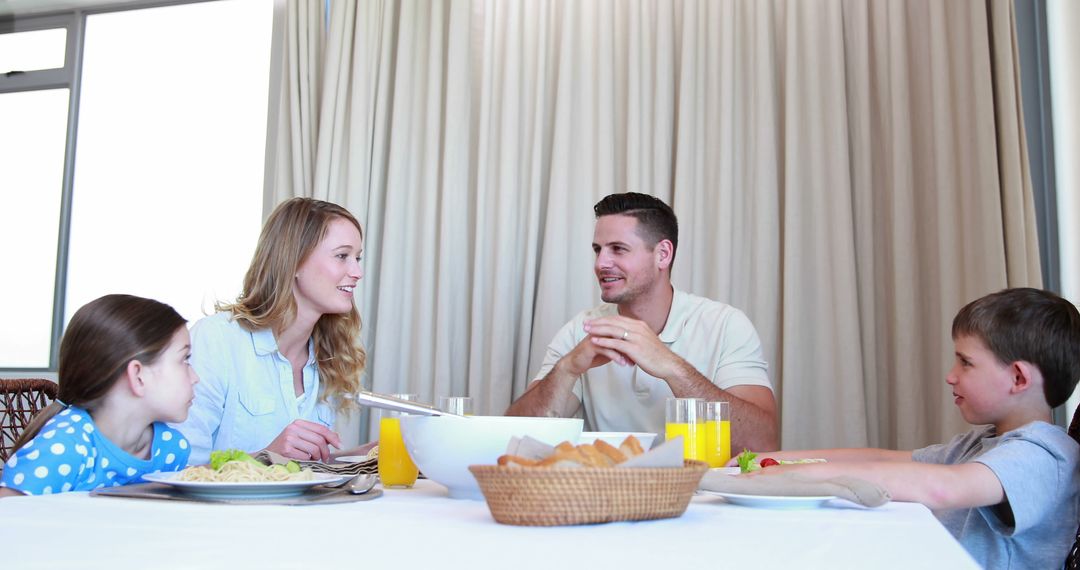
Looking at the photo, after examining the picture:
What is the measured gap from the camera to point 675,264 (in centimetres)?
279

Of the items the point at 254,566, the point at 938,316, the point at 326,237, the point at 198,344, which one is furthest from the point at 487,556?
the point at 938,316

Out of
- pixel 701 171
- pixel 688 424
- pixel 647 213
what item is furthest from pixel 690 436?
pixel 701 171

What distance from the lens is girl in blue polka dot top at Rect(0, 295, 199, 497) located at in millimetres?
Result: 1350

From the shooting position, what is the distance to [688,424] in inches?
50.4

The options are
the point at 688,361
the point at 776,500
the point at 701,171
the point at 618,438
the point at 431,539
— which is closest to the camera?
the point at 431,539

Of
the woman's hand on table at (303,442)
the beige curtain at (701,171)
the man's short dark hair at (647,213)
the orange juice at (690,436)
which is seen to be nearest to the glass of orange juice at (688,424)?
the orange juice at (690,436)

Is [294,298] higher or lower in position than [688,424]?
higher

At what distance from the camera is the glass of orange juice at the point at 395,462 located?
1.17m

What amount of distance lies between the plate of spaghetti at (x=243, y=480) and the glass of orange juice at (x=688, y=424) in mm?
461

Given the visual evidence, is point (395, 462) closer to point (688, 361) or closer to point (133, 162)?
point (688, 361)

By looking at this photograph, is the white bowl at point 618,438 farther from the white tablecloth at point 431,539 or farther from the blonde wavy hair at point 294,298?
the blonde wavy hair at point 294,298

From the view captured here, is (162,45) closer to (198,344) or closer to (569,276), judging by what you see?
(569,276)

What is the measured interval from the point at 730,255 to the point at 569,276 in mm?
509

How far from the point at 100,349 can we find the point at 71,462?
0.77ft
